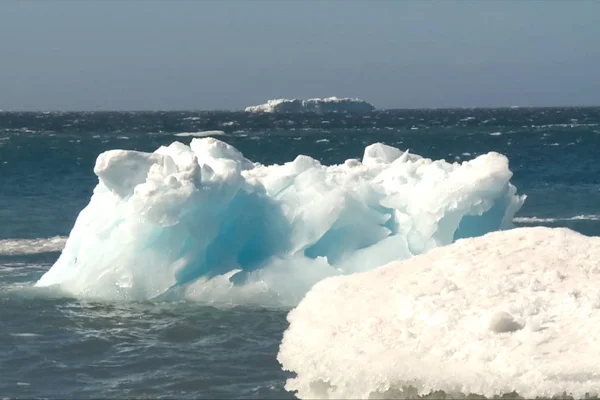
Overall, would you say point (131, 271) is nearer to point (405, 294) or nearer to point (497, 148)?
point (405, 294)

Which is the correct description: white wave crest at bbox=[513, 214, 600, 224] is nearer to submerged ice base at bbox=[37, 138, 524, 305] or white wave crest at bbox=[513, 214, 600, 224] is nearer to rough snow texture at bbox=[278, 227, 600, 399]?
submerged ice base at bbox=[37, 138, 524, 305]

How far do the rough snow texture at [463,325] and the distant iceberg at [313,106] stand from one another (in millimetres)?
135862

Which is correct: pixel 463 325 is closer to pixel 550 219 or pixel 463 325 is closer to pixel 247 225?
pixel 247 225

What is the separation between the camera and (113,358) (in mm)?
9492

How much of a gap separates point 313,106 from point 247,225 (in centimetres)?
13182

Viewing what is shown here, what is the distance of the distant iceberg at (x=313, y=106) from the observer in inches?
5615

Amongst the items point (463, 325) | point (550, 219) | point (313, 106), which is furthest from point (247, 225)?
point (313, 106)

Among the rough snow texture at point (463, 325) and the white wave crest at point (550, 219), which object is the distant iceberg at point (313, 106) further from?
the rough snow texture at point (463, 325)

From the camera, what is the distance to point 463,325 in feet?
18.0

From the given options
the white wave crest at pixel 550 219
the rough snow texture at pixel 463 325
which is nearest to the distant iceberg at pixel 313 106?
the white wave crest at pixel 550 219

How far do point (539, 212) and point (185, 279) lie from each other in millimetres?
15532

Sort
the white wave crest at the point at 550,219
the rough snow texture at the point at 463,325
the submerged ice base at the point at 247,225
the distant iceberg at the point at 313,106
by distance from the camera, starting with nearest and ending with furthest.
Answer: the rough snow texture at the point at 463,325, the submerged ice base at the point at 247,225, the white wave crest at the point at 550,219, the distant iceberg at the point at 313,106

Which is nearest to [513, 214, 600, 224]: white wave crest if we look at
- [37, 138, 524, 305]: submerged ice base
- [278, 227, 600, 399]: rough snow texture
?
[37, 138, 524, 305]: submerged ice base

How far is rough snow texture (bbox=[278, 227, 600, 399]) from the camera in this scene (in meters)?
5.11
